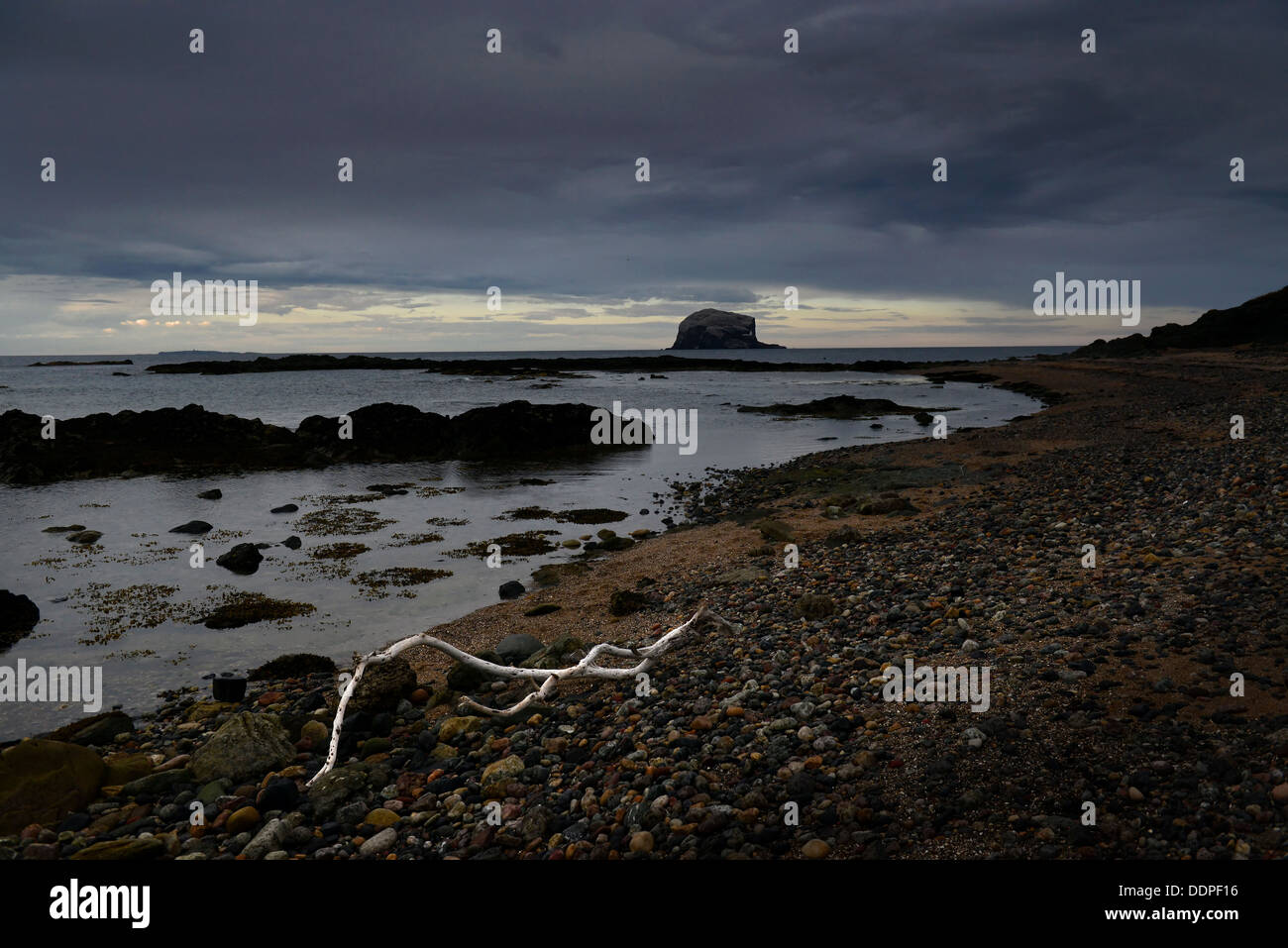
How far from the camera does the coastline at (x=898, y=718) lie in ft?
17.3

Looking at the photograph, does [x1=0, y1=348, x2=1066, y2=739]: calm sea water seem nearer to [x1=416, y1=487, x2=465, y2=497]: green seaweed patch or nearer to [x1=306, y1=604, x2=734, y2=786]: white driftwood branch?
[x1=416, y1=487, x2=465, y2=497]: green seaweed patch

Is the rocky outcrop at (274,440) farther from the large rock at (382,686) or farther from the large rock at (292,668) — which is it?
the large rock at (382,686)

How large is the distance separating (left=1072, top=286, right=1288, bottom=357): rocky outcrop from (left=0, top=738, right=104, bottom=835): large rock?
108m

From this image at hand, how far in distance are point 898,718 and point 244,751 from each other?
24.0 ft

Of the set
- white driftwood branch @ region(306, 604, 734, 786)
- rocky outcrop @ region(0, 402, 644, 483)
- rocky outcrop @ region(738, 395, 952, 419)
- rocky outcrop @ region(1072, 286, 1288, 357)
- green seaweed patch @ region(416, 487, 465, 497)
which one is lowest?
white driftwood branch @ region(306, 604, 734, 786)

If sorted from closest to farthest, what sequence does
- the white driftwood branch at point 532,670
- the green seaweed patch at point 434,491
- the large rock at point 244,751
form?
the large rock at point 244,751
the white driftwood branch at point 532,670
the green seaweed patch at point 434,491

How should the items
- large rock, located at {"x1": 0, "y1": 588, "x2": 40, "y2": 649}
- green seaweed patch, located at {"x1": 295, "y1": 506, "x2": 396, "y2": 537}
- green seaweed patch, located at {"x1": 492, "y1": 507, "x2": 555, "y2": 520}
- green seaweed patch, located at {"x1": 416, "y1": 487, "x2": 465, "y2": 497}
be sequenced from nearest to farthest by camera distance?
large rock, located at {"x1": 0, "y1": 588, "x2": 40, "y2": 649}, green seaweed patch, located at {"x1": 295, "y1": 506, "x2": 396, "y2": 537}, green seaweed patch, located at {"x1": 492, "y1": 507, "x2": 555, "y2": 520}, green seaweed patch, located at {"x1": 416, "y1": 487, "x2": 465, "y2": 497}

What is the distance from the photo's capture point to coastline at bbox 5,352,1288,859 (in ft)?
17.3

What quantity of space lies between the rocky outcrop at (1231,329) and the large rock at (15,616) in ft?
358

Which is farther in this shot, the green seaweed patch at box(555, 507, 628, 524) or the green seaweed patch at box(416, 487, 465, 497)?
the green seaweed patch at box(416, 487, 465, 497)

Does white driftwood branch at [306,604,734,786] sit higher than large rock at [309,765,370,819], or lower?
higher

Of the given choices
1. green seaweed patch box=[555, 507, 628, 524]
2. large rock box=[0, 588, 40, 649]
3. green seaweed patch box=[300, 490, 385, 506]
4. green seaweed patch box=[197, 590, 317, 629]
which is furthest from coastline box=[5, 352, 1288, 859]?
green seaweed patch box=[300, 490, 385, 506]

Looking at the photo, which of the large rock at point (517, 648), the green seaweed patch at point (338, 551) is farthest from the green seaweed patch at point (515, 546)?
the large rock at point (517, 648)
